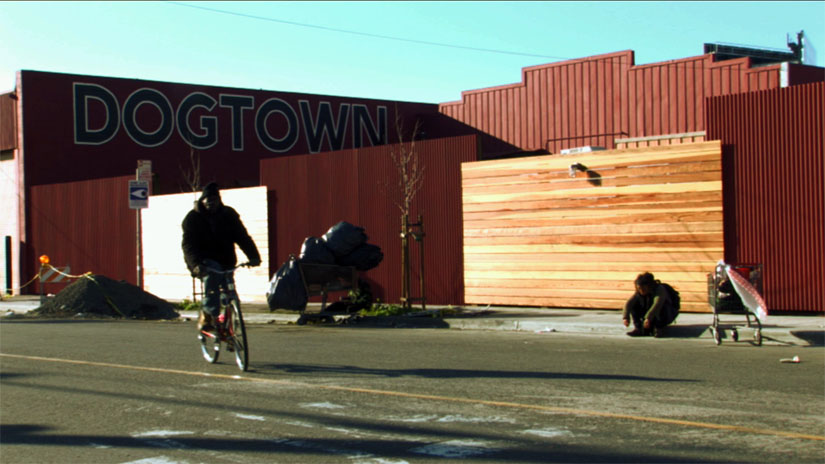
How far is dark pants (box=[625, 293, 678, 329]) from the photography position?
12.5 metres

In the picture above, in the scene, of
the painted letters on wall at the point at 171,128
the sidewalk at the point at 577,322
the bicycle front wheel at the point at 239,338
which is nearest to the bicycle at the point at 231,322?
the bicycle front wheel at the point at 239,338

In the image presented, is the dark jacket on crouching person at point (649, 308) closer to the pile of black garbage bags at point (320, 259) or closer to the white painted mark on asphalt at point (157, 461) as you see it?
the pile of black garbage bags at point (320, 259)

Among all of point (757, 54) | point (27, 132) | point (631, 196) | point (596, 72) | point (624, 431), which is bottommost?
point (624, 431)

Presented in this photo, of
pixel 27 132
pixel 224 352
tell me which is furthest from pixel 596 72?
pixel 224 352

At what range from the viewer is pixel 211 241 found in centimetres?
971

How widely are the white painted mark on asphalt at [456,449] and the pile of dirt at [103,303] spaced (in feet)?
48.3

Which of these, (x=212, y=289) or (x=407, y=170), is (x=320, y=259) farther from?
(x=212, y=289)

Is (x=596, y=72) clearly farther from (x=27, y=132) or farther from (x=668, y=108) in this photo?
(x=27, y=132)

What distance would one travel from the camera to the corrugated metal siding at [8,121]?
99.1 ft

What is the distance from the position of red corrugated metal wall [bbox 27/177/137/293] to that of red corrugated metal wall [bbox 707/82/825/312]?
17.5 metres

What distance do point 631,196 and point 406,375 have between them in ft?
26.3

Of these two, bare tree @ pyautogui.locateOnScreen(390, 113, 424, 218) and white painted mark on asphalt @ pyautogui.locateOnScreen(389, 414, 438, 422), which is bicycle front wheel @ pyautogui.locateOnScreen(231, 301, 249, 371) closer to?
white painted mark on asphalt @ pyautogui.locateOnScreen(389, 414, 438, 422)

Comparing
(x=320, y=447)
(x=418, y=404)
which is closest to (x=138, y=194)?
(x=418, y=404)

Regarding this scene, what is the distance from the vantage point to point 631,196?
15.8 m
